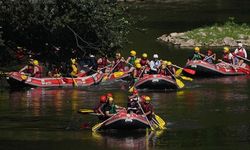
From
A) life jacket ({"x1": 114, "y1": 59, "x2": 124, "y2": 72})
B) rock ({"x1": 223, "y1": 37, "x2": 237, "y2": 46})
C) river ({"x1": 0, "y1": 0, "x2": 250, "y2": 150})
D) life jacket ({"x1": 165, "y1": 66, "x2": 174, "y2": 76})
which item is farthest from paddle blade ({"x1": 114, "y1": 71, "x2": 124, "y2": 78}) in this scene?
rock ({"x1": 223, "y1": 37, "x2": 237, "y2": 46})

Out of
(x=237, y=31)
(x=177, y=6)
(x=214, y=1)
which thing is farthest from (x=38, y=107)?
(x=214, y=1)

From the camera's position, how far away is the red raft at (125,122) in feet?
96.8

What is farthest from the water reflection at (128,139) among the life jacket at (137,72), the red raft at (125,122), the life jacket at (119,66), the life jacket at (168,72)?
the life jacket at (119,66)

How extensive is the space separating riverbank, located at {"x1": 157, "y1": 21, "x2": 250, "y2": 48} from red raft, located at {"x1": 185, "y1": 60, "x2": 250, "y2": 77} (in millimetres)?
13336

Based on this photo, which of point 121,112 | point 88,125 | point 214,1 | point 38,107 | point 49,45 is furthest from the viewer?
point 214,1

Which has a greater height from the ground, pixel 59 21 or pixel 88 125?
pixel 59 21

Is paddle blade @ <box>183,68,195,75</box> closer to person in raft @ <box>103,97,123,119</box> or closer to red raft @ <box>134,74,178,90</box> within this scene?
red raft @ <box>134,74,178,90</box>

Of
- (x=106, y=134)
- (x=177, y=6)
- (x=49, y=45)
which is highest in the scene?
(x=177, y=6)

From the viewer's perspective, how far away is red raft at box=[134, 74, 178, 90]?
41.4 m

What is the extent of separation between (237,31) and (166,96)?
25.1 m

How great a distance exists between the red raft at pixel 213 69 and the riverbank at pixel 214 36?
1334 cm

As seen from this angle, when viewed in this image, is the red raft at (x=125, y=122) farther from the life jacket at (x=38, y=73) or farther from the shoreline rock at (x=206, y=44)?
the shoreline rock at (x=206, y=44)

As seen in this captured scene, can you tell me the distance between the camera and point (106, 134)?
29.7 meters

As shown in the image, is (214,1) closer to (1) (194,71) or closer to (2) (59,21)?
(1) (194,71)
